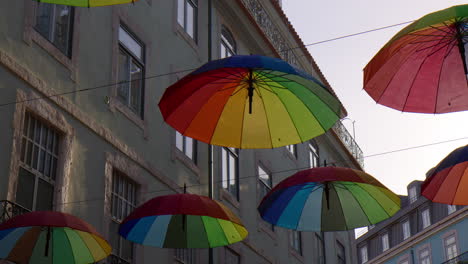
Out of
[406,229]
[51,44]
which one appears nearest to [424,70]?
[51,44]

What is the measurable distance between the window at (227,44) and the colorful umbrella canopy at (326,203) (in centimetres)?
906

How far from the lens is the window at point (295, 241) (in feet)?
79.5

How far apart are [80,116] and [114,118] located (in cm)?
124

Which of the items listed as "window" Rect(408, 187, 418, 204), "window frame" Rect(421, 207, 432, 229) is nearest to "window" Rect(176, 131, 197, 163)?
"window frame" Rect(421, 207, 432, 229)

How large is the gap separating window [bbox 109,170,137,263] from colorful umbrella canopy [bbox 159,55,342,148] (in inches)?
174

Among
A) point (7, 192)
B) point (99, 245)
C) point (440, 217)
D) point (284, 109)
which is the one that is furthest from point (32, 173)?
point (440, 217)

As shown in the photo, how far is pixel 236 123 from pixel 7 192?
3.49 meters

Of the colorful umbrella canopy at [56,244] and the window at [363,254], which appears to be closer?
the colorful umbrella canopy at [56,244]

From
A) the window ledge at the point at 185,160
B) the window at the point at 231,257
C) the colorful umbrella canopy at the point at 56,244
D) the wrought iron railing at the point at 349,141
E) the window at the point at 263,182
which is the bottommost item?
the colorful umbrella canopy at the point at 56,244

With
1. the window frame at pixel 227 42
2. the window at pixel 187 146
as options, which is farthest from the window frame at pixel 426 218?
the window at pixel 187 146

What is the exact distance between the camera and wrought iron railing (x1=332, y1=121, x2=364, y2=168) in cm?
2962

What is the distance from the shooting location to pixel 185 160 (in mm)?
18078

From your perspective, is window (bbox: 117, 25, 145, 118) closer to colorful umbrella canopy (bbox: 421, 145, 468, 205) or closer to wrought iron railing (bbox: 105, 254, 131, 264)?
wrought iron railing (bbox: 105, 254, 131, 264)

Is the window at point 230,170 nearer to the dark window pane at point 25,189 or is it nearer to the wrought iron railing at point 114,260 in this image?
the wrought iron railing at point 114,260
